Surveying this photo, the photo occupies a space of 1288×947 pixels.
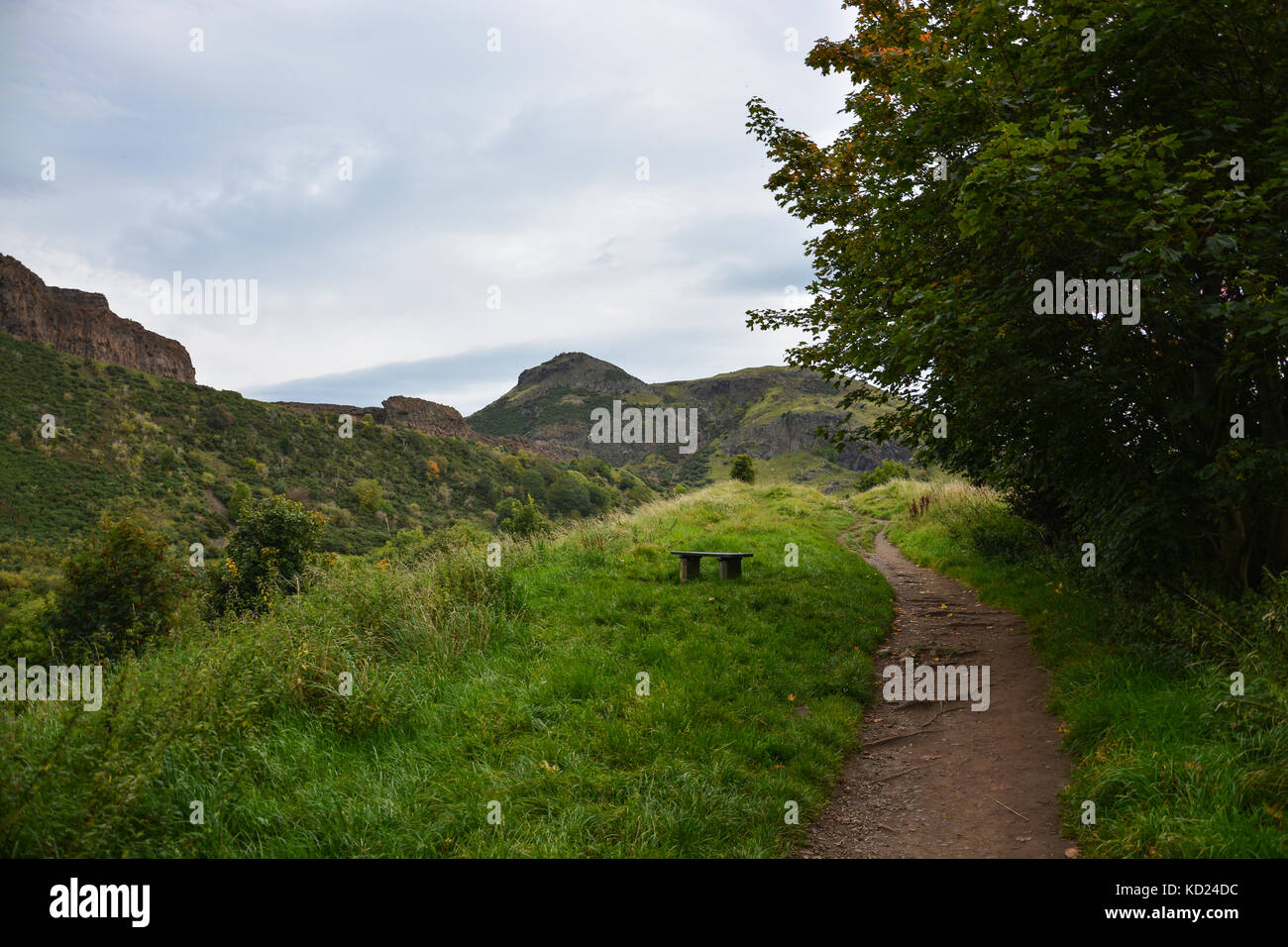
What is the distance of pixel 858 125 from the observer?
9.20 metres

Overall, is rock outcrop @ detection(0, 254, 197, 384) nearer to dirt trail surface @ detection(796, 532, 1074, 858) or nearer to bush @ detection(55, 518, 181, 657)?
bush @ detection(55, 518, 181, 657)

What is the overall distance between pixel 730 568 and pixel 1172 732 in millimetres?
6675

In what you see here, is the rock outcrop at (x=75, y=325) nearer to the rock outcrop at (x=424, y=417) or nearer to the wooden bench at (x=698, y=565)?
the rock outcrop at (x=424, y=417)

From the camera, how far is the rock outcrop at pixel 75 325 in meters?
112

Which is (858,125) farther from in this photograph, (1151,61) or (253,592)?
(253,592)

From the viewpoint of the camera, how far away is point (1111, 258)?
229 inches

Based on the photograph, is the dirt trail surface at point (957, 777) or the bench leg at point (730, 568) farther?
the bench leg at point (730, 568)

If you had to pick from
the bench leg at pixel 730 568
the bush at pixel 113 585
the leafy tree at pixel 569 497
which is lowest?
the bush at pixel 113 585

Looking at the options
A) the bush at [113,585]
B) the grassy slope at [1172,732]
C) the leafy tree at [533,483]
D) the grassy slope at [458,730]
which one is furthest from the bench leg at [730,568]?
the leafy tree at [533,483]

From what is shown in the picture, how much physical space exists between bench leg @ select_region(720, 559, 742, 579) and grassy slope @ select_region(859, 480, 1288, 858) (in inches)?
177

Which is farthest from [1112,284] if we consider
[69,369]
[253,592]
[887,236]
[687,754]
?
[69,369]

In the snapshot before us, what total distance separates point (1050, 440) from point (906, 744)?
3443 millimetres

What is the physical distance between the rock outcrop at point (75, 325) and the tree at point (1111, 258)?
124382 millimetres
